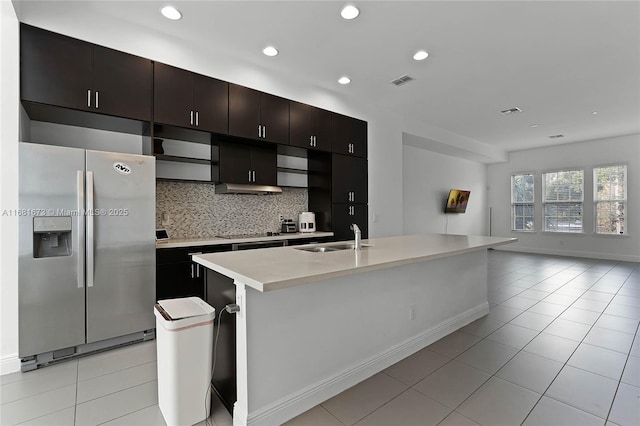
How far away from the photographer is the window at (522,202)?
8.59m

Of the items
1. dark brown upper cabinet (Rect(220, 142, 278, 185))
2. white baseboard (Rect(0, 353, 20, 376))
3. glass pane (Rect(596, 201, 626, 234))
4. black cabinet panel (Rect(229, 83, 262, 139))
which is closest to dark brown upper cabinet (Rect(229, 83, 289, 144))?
black cabinet panel (Rect(229, 83, 262, 139))

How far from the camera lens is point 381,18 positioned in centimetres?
277

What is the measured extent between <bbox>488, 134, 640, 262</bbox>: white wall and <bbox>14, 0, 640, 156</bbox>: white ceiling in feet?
9.26

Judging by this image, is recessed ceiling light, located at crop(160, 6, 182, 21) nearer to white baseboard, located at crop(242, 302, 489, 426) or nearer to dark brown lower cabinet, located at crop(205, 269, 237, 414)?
dark brown lower cabinet, located at crop(205, 269, 237, 414)

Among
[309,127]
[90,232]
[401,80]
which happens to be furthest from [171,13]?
[401,80]

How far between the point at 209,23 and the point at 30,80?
158 centimetres

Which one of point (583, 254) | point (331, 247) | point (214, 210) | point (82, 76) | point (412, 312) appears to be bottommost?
point (583, 254)

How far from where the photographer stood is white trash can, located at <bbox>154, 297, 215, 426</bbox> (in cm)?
162

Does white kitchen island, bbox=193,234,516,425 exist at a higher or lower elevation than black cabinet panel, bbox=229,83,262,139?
lower

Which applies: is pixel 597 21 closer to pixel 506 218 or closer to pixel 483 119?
pixel 483 119

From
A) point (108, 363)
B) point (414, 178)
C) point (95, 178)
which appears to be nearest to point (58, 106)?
point (95, 178)

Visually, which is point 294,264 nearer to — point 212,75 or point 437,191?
point 212,75

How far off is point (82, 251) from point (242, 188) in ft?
5.73

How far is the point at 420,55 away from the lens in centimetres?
342
